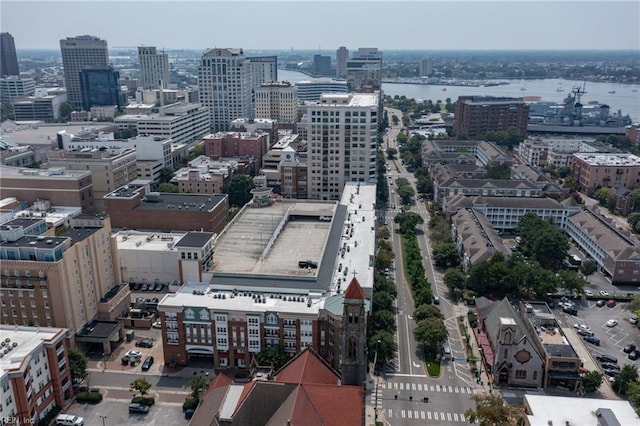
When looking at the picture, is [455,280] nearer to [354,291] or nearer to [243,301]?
[243,301]

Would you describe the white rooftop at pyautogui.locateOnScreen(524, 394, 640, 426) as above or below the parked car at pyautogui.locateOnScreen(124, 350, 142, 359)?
above

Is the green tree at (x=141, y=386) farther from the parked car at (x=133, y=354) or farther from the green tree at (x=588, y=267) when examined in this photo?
the green tree at (x=588, y=267)

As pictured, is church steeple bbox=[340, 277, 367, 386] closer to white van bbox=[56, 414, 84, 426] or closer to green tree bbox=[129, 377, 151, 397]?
green tree bbox=[129, 377, 151, 397]

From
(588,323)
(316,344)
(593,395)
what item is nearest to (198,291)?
(316,344)

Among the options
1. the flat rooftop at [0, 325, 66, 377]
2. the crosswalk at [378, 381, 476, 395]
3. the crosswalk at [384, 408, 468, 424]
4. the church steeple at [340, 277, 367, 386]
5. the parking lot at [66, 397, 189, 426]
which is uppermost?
the church steeple at [340, 277, 367, 386]

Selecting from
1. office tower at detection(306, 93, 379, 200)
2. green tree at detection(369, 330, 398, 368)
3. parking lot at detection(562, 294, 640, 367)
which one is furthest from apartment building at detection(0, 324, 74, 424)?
office tower at detection(306, 93, 379, 200)

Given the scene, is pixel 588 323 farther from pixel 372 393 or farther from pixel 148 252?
pixel 148 252

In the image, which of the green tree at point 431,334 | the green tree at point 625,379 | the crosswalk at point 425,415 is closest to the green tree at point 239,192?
the green tree at point 431,334
